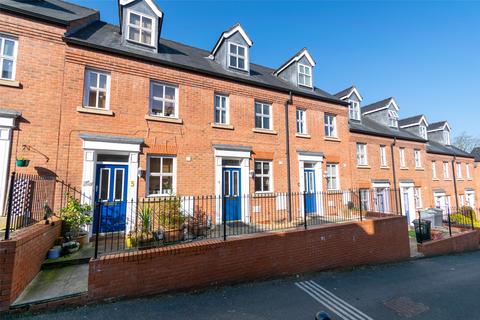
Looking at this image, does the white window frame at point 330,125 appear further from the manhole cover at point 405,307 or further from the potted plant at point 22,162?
the potted plant at point 22,162

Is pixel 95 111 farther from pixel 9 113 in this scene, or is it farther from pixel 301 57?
pixel 301 57

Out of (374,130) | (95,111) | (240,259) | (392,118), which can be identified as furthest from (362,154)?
(95,111)

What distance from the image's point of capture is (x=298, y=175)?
A: 11.5 m

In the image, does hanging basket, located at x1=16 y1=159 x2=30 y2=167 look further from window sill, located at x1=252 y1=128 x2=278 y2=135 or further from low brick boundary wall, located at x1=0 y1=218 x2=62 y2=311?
window sill, located at x1=252 y1=128 x2=278 y2=135

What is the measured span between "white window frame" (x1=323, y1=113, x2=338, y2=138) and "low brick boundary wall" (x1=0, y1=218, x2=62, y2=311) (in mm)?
13284

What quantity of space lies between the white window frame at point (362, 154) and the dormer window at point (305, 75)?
18.9ft

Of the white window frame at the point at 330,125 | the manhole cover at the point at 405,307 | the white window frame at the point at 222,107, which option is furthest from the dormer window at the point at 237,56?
the manhole cover at the point at 405,307

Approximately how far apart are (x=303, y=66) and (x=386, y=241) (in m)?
10.5

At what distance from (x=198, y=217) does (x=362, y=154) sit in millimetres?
13212

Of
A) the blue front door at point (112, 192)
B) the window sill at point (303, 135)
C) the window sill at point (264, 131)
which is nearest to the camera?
the blue front door at point (112, 192)

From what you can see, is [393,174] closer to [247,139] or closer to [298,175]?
[298,175]

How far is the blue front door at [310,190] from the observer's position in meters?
11.6

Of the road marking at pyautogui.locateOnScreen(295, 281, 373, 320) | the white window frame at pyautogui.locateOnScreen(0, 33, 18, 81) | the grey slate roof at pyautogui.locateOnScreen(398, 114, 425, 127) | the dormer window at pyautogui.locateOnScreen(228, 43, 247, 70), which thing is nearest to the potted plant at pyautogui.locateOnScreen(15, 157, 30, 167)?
the white window frame at pyautogui.locateOnScreen(0, 33, 18, 81)

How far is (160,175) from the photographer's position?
27.9 ft
